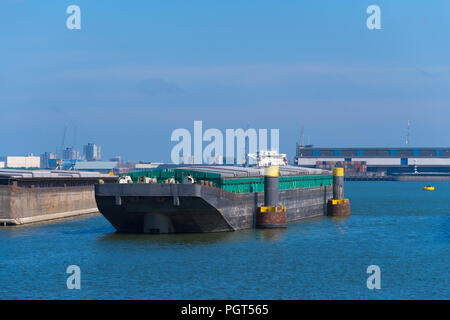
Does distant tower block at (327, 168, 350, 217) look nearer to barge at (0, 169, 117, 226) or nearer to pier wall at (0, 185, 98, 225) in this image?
barge at (0, 169, 117, 226)

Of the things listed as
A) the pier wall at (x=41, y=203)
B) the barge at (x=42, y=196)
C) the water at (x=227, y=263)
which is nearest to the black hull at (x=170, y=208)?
the water at (x=227, y=263)

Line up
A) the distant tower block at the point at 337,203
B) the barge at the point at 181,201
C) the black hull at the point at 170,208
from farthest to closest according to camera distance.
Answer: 1. the distant tower block at the point at 337,203
2. the barge at the point at 181,201
3. the black hull at the point at 170,208

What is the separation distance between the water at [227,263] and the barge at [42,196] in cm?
344

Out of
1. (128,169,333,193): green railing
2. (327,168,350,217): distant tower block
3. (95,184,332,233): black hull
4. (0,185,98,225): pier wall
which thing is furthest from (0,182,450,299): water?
(327,168,350,217): distant tower block

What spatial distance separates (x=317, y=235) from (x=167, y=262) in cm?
2431

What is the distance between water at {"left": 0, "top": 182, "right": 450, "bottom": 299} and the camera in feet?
Answer: 154

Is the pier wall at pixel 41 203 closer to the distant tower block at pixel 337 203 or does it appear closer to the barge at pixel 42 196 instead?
the barge at pixel 42 196

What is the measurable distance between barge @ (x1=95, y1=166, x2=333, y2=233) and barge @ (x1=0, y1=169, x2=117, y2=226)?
3.64 m

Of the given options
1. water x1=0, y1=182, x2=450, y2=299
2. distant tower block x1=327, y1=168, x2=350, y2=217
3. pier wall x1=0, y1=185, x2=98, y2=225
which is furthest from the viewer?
distant tower block x1=327, y1=168, x2=350, y2=217

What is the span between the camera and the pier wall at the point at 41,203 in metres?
84.0

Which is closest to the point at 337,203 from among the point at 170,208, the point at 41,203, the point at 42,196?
the point at 42,196
